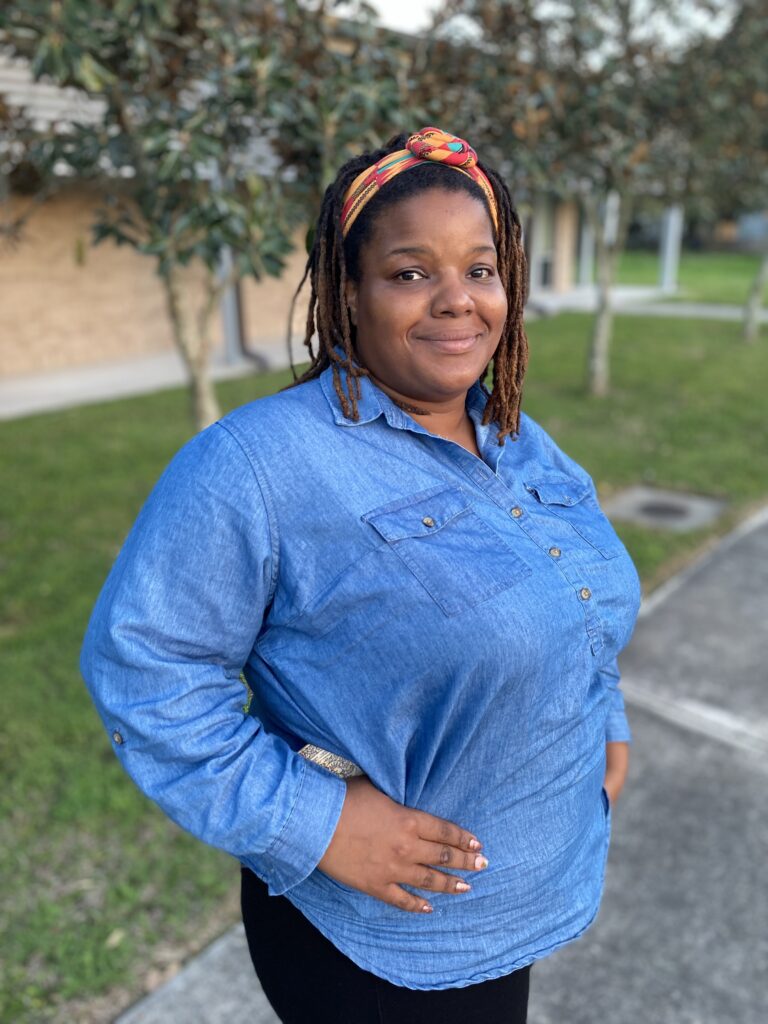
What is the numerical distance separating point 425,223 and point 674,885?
2.36m

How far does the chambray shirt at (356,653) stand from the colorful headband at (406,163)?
27 cm

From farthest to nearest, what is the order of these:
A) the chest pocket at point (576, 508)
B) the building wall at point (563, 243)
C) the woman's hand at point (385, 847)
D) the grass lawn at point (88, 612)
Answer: the building wall at point (563, 243) < the grass lawn at point (88, 612) < the chest pocket at point (576, 508) < the woman's hand at point (385, 847)

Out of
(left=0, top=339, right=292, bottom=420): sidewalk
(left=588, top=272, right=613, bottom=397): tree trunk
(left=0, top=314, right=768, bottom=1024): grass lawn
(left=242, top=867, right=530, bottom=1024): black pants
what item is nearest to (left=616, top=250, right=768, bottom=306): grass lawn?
(left=0, top=314, right=768, bottom=1024): grass lawn

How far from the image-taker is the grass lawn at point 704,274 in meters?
21.4

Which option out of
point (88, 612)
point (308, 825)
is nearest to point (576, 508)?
point (308, 825)

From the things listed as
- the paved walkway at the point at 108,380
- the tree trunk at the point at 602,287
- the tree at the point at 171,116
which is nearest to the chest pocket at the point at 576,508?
the tree at the point at 171,116

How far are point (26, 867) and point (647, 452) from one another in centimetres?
610

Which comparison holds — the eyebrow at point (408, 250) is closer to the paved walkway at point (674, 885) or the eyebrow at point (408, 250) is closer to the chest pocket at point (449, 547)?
the chest pocket at point (449, 547)

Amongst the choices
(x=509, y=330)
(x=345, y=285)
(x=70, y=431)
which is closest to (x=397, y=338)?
(x=345, y=285)

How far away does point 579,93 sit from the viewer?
6980 mm

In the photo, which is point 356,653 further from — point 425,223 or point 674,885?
point 674,885

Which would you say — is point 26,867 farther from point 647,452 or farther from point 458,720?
point 647,452

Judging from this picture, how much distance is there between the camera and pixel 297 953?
1.41 m

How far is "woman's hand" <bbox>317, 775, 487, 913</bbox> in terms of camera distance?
Answer: 3.98 ft
